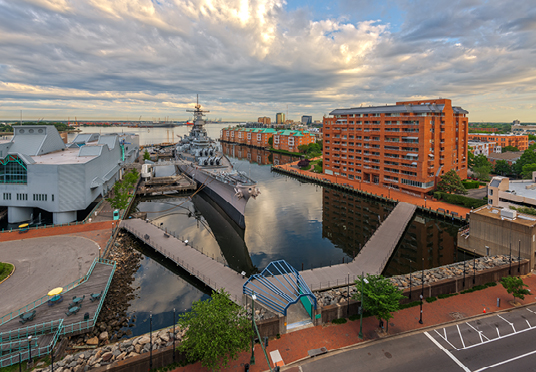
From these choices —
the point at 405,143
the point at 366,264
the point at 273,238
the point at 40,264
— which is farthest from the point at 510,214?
the point at 40,264

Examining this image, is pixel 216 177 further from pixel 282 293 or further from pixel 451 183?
pixel 451 183

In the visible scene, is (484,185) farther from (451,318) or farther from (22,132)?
(22,132)

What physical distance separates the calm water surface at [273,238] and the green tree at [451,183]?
8.63m

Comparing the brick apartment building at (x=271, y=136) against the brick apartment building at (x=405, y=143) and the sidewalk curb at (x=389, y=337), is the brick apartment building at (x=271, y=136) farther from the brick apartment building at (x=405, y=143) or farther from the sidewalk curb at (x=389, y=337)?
the sidewalk curb at (x=389, y=337)

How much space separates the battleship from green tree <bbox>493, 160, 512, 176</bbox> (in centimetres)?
5462

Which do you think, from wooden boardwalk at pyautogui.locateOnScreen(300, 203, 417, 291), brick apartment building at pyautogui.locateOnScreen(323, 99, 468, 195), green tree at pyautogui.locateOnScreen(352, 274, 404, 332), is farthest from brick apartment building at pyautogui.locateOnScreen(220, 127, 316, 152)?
green tree at pyautogui.locateOnScreen(352, 274, 404, 332)

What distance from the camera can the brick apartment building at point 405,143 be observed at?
4622cm

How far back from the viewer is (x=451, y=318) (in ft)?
54.1

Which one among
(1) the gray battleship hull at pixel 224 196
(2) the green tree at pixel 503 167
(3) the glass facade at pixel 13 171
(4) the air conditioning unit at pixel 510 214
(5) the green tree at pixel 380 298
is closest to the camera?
(5) the green tree at pixel 380 298

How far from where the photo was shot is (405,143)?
159ft

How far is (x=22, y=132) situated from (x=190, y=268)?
42.0 meters

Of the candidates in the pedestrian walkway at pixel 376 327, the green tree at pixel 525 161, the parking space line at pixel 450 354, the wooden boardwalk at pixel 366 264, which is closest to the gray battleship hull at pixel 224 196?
the wooden boardwalk at pixel 366 264

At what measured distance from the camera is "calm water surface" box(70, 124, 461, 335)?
72.9 feet

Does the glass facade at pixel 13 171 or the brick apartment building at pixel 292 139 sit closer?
the glass facade at pixel 13 171
